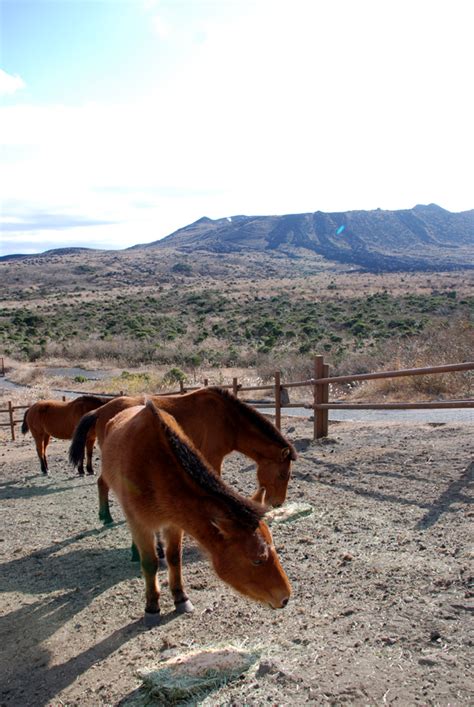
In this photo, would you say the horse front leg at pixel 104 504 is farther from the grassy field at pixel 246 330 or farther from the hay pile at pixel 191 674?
the grassy field at pixel 246 330

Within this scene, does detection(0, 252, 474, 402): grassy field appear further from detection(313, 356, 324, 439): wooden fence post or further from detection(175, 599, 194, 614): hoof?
detection(175, 599, 194, 614): hoof

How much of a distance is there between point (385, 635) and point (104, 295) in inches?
2821

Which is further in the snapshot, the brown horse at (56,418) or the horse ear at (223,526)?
Result: the brown horse at (56,418)

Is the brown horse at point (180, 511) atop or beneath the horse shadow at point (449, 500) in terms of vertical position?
atop

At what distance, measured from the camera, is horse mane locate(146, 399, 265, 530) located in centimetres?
345

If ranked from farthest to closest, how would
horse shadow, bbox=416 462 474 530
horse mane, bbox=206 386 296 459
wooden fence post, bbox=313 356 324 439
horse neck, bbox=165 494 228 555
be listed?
wooden fence post, bbox=313 356 324 439, horse mane, bbox=206 386 296 459, horse shadow, bbox=416 462 474 530, horse neck, bbox=165 494 228 555

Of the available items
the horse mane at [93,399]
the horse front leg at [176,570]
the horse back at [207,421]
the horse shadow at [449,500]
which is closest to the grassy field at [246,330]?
the horse shadow at [449,500]

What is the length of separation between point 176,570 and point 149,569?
0.23 meters

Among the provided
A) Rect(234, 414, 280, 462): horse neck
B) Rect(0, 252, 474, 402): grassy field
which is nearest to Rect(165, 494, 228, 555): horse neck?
Rect(234, 414, 280, 462): horse neck

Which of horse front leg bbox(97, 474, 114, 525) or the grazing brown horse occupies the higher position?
the grazing brown horse

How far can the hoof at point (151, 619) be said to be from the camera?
420 cm

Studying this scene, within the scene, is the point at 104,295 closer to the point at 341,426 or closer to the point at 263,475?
the point at 341,426

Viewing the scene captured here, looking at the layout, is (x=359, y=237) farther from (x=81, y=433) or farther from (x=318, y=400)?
(x=81, y=433)

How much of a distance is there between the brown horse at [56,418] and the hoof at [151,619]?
561 cm
